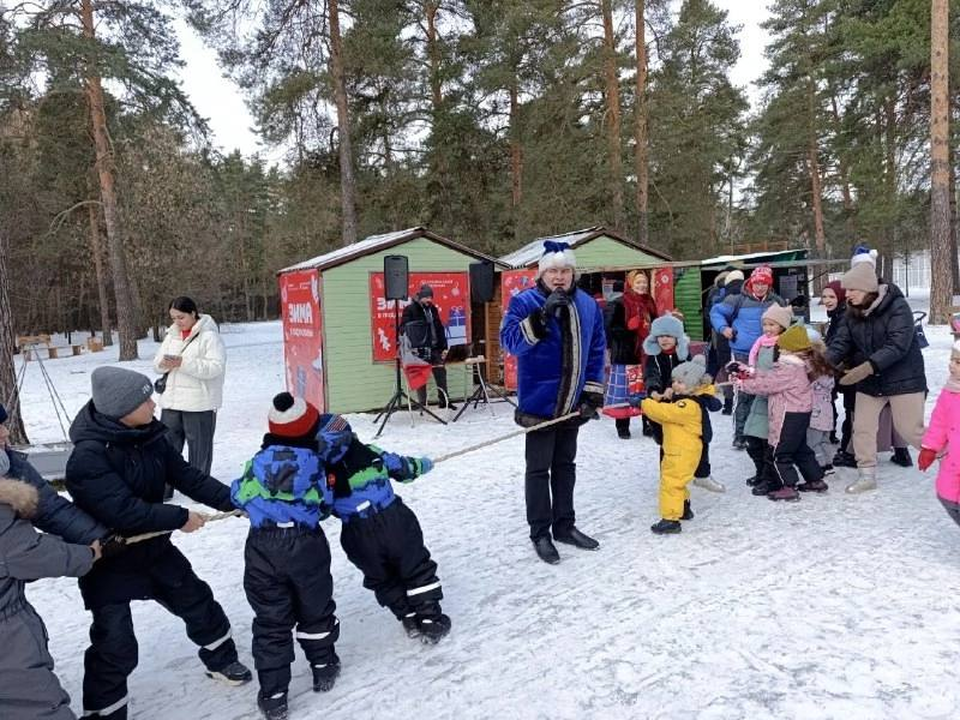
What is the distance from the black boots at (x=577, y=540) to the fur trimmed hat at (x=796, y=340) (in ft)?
6.55

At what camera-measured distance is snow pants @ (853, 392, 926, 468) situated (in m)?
4.63

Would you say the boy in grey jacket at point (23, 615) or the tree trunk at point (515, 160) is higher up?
the tree trunk at point (515, 160)

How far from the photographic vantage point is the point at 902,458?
5.42 metres

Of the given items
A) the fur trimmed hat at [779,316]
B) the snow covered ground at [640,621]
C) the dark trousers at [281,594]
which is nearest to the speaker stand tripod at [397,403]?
the snow covered ground at [640,621]

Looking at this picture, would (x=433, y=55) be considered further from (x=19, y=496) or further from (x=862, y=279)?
(x=19, y=496)

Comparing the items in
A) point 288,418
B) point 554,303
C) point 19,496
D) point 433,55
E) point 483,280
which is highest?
point 433,55

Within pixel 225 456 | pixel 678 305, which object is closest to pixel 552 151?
pixel 678 305

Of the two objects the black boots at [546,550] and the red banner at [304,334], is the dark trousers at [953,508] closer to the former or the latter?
the black boots at [546,550]

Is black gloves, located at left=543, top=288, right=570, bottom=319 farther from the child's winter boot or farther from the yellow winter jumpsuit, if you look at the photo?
the child's winter boot

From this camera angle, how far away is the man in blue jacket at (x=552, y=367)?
3674 millimetres

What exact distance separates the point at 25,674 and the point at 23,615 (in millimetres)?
176

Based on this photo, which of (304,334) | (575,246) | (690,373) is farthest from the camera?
(575,246)

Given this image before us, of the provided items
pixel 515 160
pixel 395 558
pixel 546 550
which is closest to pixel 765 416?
pixel 546 550

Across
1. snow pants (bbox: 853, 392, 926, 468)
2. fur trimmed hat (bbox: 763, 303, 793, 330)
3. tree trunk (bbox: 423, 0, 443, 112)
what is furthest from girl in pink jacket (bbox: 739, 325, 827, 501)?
tree trunk (bbox: 423, 0, 443, 112)
